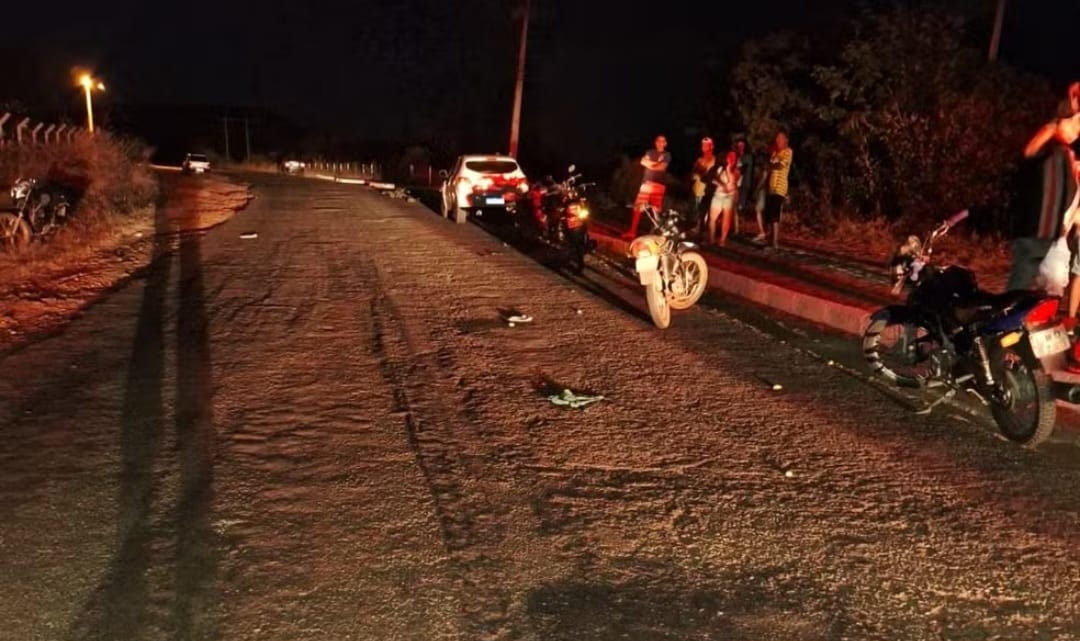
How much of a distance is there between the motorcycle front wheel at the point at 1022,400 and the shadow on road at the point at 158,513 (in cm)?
457

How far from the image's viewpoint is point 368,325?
871 centimetres

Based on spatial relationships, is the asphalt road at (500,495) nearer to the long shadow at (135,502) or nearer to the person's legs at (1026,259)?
the long shadow at (135,502)

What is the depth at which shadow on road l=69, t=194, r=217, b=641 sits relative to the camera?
3439 mm

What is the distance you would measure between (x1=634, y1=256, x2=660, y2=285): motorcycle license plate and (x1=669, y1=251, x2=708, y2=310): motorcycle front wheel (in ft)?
1.88

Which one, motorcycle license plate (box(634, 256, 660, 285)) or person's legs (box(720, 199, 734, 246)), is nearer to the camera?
motorcycle license plate (box(634, 256, 660, 285))

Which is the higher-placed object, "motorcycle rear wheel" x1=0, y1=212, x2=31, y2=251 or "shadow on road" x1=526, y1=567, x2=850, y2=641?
"shadow on road" x1=526, y1=567, x2=850, y2=641

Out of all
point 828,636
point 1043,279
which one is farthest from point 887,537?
point 1043,279

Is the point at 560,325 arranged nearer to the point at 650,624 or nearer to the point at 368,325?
the point at 368,325

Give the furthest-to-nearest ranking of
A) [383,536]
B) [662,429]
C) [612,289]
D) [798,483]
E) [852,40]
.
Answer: [852,40]
[612,289]
[662,429]
[798,483]
[383,536]

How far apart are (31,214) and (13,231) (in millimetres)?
906

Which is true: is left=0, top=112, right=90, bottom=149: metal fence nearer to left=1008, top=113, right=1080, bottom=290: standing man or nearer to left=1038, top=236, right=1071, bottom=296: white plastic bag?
left=1008, top=113, right=1080, bottom=290: standing man

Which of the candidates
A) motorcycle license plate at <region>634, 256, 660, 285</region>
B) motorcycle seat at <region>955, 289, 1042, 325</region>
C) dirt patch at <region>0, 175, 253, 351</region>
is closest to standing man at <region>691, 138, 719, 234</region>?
motorcycle license plate at <region>634, 256, 660, 285</region>

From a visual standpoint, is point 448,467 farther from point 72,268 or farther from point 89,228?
point 89,228

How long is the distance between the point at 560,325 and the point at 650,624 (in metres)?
5.56
